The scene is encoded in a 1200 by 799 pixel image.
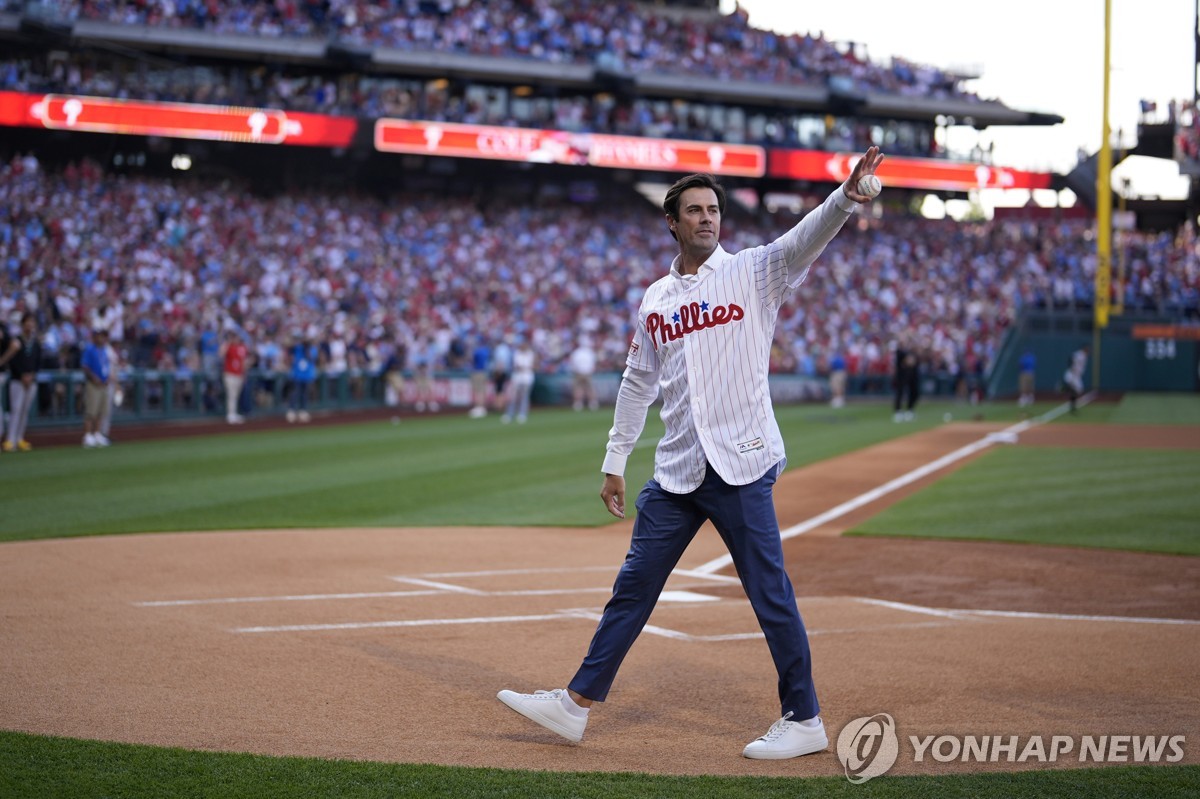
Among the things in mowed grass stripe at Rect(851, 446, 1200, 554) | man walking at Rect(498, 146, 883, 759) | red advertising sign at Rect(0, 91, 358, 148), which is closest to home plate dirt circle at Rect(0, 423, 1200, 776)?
man walking at Rect(498, 146, 883, 759)

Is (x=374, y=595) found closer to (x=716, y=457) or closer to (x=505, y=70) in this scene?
(x=716, y=457)

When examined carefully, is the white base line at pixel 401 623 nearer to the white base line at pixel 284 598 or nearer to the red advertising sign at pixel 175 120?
the white base line at pixel 284 598

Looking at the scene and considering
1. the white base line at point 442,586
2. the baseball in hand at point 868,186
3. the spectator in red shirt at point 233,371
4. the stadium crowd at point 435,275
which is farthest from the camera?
the stadium crowd at point 435,275

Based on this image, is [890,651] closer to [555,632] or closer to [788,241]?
[555,632]

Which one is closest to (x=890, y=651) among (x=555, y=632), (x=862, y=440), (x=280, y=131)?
(x=555, y=632)

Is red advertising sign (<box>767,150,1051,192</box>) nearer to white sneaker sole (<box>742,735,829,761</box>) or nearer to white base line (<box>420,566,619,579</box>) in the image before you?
white base line (<box>420,566,619,579</box>)

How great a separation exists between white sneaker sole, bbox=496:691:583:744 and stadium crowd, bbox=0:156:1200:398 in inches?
806

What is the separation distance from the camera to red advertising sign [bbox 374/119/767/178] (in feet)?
128

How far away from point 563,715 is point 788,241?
6.80 ft

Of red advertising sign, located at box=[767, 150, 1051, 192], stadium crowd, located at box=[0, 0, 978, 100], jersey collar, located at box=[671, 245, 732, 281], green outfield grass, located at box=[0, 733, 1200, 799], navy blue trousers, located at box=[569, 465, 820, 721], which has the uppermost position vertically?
stadium crowd, located at box=[0, 0, 978, 100]

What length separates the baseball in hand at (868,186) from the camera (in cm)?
438

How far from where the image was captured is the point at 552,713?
4.85 metres

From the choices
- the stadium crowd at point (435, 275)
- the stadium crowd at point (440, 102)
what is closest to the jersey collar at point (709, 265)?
the stadium crowd at point (435, 275)

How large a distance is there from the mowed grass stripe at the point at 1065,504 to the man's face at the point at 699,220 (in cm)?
690
